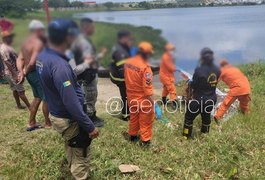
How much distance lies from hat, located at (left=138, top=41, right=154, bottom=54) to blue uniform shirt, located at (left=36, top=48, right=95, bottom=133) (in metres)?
0.72

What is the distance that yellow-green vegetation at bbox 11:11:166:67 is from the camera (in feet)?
6.27

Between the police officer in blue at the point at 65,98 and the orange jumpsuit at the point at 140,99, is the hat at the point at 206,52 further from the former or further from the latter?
the orange jumpsuit at the point at 140,99

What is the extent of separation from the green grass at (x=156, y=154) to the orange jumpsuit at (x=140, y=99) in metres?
0.26

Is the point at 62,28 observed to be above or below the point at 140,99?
above

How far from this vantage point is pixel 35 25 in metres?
1.95

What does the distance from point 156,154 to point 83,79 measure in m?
1.51

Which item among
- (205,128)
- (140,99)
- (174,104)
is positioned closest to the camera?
(140,99)

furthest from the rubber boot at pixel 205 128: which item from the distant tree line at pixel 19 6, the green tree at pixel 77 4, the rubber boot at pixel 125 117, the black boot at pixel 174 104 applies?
the distant tree line at pixel 19 6

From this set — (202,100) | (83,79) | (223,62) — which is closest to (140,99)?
(83,79)

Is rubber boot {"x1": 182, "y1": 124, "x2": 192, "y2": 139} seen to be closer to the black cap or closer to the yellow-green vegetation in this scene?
the yellow-green vegetation

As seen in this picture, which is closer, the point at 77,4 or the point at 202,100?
the point at 77,4

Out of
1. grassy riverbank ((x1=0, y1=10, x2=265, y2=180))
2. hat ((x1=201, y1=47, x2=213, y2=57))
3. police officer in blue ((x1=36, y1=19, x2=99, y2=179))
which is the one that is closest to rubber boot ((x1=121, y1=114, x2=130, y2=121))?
grassy riverbank ((x1=0, y1=10, x2=265, y2=180))

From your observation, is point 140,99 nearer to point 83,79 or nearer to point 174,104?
point 83,79

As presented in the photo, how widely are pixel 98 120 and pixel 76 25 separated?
11.1 ft
